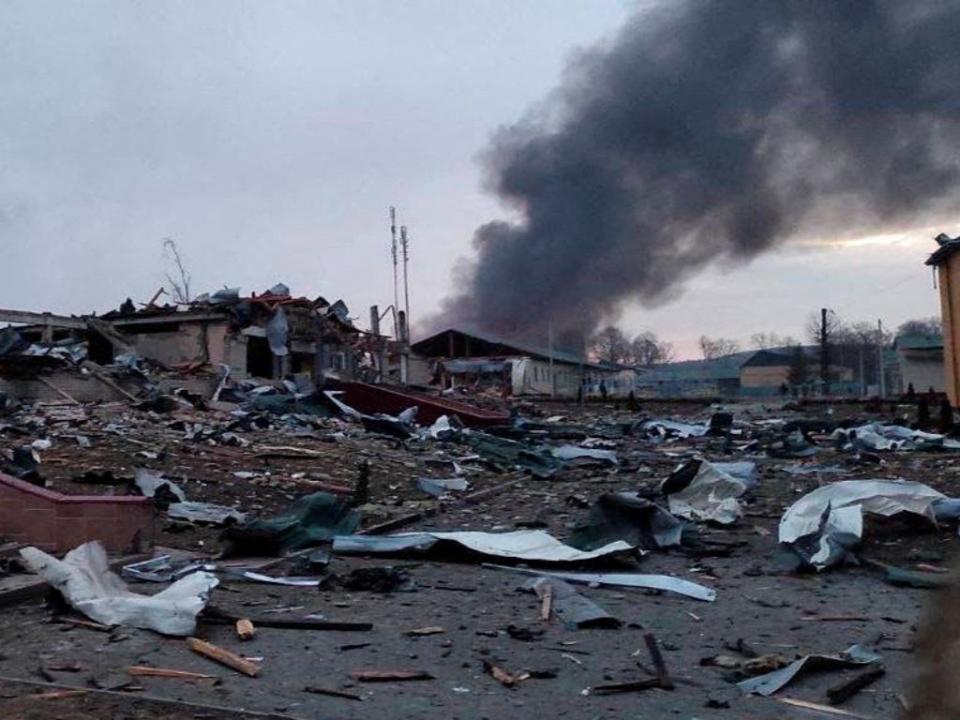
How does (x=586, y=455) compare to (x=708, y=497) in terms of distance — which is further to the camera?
(x=586, y=455)

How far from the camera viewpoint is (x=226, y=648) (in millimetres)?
4527

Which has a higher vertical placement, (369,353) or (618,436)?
(369,353)

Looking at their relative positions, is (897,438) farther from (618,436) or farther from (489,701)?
(489,701)

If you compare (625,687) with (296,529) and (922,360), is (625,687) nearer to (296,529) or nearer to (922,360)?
(296,529)

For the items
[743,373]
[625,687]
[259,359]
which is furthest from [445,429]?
[743,373]

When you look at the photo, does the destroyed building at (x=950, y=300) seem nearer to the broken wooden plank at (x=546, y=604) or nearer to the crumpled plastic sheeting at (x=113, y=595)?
the broken wooden plank at (x=546, y=604)

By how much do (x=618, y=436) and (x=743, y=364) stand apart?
58.7 m

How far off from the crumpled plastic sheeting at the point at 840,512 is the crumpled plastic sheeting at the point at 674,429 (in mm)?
12094

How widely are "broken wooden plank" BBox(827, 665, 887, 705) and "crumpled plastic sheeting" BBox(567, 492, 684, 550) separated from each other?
10.1ft

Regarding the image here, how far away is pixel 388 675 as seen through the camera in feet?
13.7

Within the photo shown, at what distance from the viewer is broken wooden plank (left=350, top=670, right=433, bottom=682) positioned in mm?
4160

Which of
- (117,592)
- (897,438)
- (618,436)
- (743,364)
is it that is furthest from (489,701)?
(743,364)

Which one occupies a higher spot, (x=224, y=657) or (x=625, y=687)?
(x=224, y=657)

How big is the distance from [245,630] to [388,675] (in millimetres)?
897
